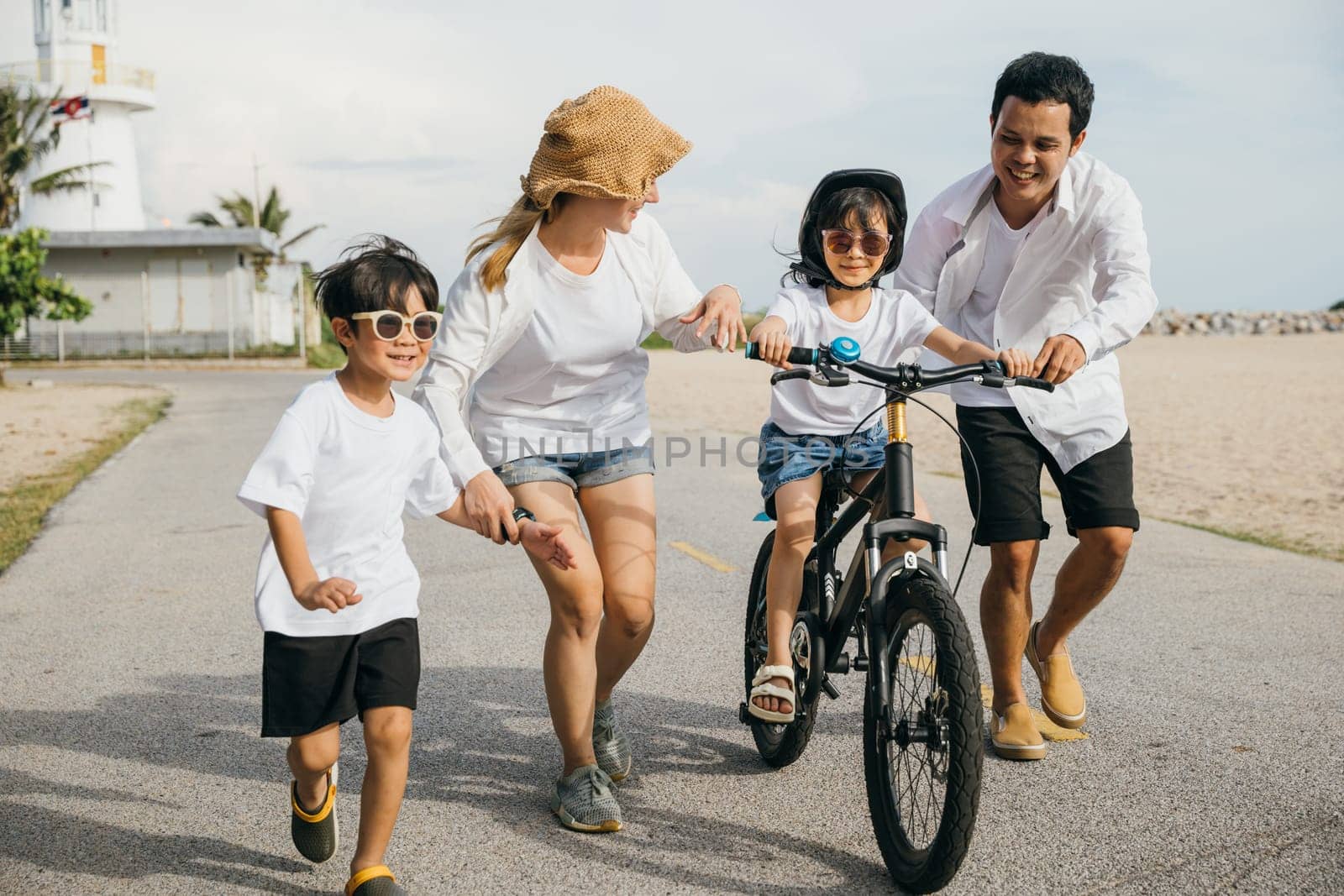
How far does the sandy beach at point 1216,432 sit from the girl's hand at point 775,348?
21.6 ft

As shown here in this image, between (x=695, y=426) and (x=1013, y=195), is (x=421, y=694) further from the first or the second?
(x=695, y=426)

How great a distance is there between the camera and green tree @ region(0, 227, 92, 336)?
29.0 metres

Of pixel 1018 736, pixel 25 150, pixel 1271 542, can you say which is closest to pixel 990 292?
pixel 1018 736

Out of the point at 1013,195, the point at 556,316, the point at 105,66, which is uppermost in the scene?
the point at 105,66

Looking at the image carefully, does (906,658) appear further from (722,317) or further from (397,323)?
(397,323)

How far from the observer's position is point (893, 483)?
375 centimetres

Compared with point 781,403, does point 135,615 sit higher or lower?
lower

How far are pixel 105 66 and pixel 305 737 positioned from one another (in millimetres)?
57942

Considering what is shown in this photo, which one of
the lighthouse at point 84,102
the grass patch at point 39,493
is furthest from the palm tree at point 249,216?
the grass patch at point 39,493

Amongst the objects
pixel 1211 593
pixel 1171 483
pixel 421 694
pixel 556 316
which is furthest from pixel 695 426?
pixel 556 316

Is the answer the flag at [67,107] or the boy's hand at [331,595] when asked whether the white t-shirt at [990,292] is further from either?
the flag at [67,107]

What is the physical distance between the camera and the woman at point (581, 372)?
3.90 m

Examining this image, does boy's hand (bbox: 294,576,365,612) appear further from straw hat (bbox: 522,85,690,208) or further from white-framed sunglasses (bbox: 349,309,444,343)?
straw hat (bbox: 522,85,690,208)

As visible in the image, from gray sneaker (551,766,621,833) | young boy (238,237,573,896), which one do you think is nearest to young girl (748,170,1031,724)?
gray sneaker (551,766,621,833)
